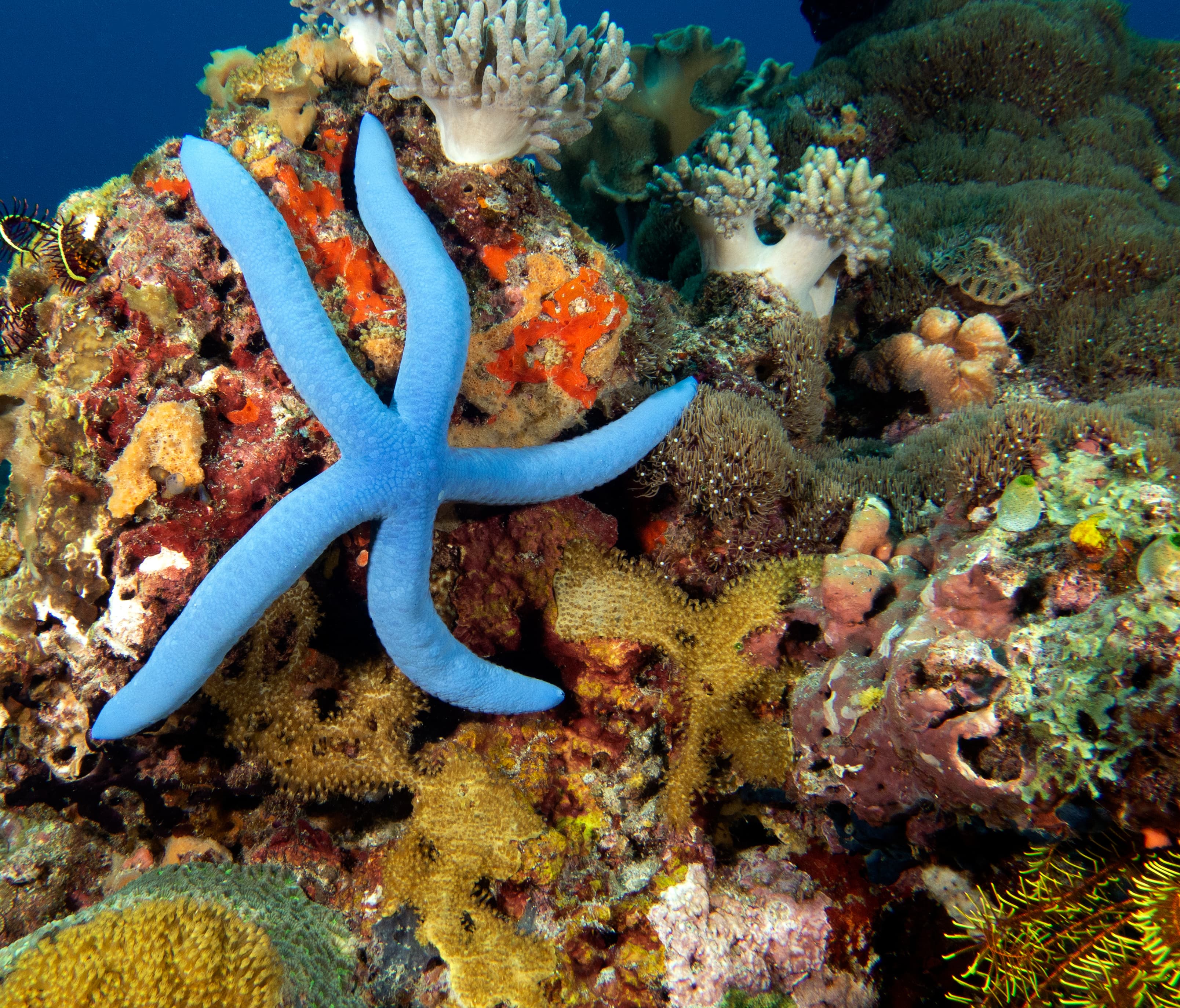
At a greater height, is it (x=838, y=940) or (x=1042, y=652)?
(x=1042, y=652)

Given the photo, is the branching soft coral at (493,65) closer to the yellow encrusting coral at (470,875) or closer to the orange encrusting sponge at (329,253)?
the orange encrusting sponge at (329,253)

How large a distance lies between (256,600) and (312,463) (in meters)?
0.68

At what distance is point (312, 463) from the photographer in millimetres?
2561

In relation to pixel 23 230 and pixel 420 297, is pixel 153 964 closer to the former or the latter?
pixel 420 297

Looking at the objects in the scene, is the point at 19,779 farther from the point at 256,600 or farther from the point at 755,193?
the point at 755,193

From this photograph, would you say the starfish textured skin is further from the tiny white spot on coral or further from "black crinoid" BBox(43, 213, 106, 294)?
"black crinoid" BBox(43, 213, 106, 294)

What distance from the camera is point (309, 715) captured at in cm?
266

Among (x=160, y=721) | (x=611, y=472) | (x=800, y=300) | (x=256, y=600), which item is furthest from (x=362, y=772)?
(x=800, y=300)

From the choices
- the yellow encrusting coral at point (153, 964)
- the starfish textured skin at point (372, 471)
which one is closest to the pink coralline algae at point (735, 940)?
the starfish textured skin at point (372, 471)

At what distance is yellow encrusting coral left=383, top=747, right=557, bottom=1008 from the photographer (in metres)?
2.67

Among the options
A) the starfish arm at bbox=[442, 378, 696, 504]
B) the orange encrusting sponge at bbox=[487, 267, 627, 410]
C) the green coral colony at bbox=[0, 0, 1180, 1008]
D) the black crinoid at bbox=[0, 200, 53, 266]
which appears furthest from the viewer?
the orange encrusting sponge at bbox=[487, 267, 627, 410]

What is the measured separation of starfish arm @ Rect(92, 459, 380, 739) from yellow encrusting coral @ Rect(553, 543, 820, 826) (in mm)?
1212

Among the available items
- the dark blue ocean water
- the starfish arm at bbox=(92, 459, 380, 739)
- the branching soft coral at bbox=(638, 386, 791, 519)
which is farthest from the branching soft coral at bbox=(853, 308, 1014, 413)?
the dark blue ocean water

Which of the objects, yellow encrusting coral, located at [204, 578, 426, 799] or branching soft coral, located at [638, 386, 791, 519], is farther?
branching soft coral, located at [638, 386, 791, 519]
